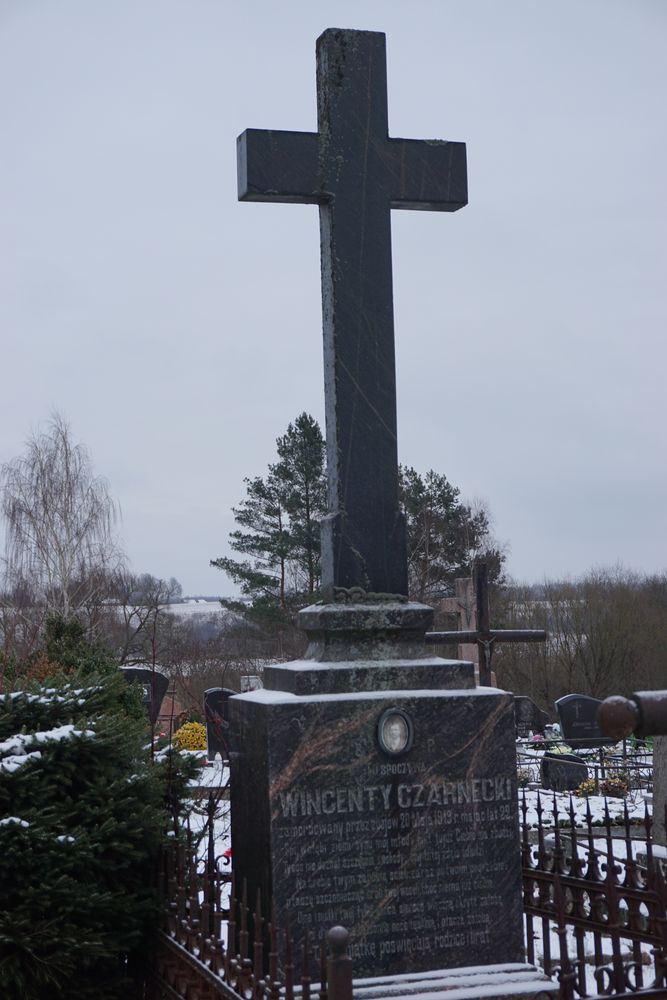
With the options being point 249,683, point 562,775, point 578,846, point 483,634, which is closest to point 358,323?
point 578,846

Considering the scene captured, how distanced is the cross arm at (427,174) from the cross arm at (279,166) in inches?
15.4

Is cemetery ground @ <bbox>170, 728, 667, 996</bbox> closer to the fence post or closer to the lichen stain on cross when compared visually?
the fence post

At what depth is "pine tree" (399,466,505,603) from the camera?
118 feet

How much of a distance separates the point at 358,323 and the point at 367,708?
1.75 metres

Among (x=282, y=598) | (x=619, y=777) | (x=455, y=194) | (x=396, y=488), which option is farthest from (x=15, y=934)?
(x=282, y=598)

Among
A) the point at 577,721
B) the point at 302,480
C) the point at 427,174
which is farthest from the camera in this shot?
the point at 302,480

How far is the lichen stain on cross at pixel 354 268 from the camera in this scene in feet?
16.5

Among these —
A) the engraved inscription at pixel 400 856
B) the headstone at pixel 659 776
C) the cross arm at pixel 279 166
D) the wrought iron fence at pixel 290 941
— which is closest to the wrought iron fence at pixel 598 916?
the wrought iron fence at pixel 290 941

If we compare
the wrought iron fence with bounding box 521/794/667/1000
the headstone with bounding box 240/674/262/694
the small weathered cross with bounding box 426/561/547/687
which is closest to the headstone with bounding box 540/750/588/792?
the small weathered cross with bounding box 426/561/547/687

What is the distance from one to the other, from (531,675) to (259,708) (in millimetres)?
30034

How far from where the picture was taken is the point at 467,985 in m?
4.37

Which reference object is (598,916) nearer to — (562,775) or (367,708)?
(367,708)

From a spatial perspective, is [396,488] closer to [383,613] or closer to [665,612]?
[383,613]

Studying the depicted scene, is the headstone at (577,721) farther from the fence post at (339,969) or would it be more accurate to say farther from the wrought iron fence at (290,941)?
the fence post at (339,969)
